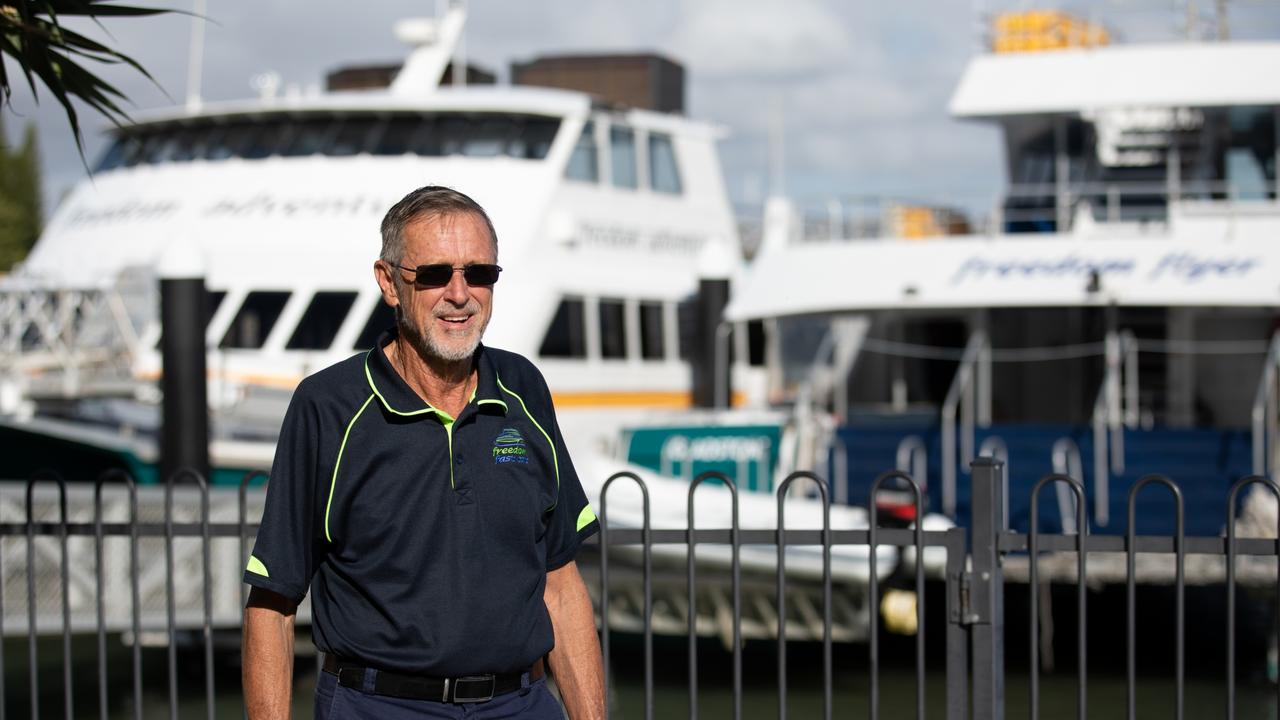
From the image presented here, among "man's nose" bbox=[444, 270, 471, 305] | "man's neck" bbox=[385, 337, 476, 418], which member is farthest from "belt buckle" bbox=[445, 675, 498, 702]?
"man's nose" bbox=[444, 270, 471, 305]

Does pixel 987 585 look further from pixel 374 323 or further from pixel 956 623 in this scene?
pixel 374 323

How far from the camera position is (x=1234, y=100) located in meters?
14.7

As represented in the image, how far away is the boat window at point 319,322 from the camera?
1443 cm

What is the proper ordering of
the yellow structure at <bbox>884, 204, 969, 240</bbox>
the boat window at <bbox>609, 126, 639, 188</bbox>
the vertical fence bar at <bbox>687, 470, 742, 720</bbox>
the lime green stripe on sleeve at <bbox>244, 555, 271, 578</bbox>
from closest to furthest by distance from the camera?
the lime green stripe on sleeve at <bbox>244, 555, 271, 578</bbox>
the vertical fence bar at <bbox>687, 470, 742, 720</bbox>
the yellow structure at <bbox>884, 204, 969, 240</bbox>
the boat window at <bbox>609, 126, 639, 188</bbox>

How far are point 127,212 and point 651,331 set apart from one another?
5292 mm

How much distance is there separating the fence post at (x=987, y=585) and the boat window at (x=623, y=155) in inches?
478

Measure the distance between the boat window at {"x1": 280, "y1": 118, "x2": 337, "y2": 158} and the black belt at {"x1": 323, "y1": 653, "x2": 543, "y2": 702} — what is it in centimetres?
1284

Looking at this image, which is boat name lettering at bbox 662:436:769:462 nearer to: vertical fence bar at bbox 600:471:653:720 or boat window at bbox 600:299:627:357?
boat window at bbox 600:299:627:357

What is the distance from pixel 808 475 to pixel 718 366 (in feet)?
35.3

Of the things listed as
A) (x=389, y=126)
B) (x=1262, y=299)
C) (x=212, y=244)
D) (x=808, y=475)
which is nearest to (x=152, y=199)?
(x=212, y=244)

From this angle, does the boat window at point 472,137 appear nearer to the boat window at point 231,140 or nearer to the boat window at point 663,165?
the boat window at point 231,140

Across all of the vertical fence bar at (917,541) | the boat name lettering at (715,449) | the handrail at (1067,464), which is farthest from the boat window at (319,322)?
the vertical fence bar at (917,541)

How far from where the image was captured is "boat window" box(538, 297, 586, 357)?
49.5 feet

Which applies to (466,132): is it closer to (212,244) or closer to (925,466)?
(212,244)
